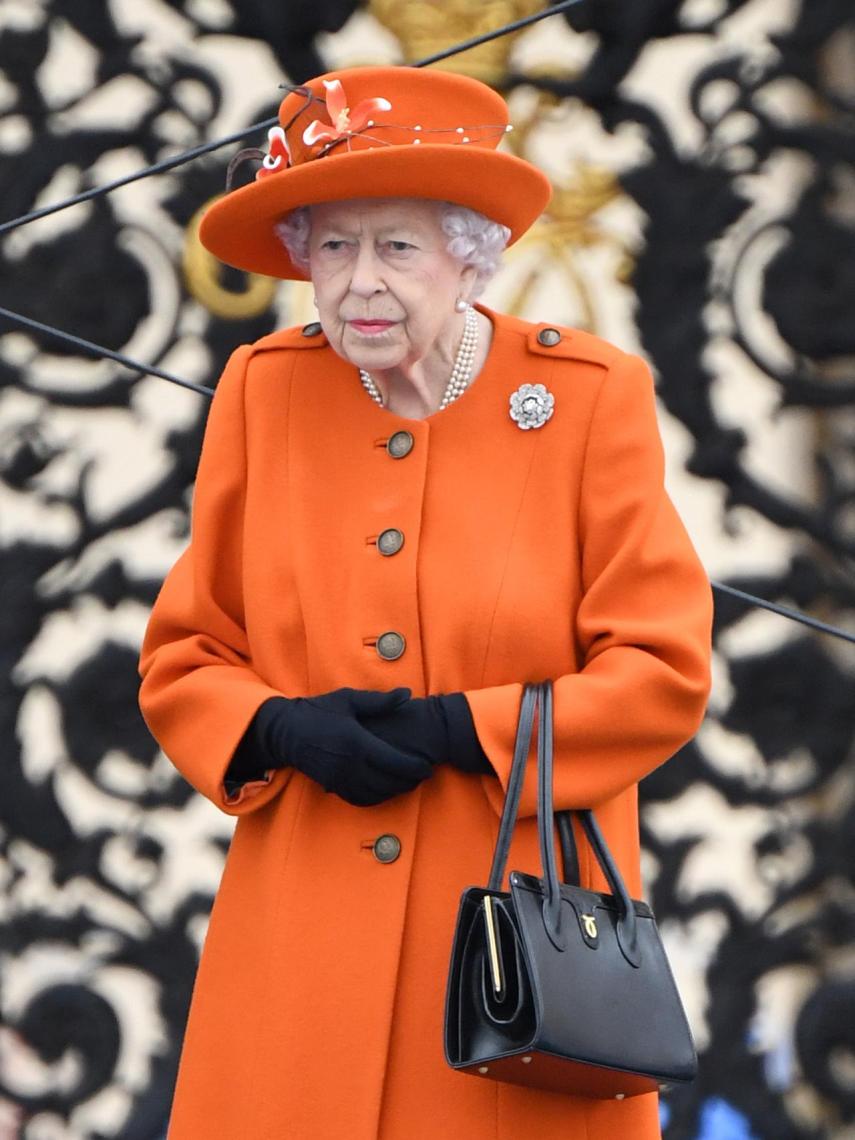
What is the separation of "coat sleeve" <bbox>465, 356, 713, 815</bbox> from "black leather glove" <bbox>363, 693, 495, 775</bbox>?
2 cm

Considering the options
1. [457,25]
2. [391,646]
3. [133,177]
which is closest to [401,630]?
[391,646]

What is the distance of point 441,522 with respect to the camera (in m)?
2.64

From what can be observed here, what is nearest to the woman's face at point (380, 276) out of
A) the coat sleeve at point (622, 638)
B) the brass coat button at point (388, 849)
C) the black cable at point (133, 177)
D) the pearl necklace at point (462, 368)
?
the pearl necklace at point (462, 368)

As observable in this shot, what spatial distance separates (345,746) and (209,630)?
1.13 feet

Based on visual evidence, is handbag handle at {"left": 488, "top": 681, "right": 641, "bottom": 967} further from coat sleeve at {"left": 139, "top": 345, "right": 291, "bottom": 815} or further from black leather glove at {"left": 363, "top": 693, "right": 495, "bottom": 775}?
coat sleeve at {"left": 139, "top": 345, "right": 291, "bottom": 815}

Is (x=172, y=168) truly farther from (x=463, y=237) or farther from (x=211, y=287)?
(x=463, y=237)

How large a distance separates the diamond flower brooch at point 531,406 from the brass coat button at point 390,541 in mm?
186

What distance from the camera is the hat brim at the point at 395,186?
8.15 ft

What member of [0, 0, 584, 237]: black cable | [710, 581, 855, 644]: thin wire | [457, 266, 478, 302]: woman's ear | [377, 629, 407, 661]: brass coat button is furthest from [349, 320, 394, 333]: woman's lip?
[710, 581, 855, 644]: thin wire

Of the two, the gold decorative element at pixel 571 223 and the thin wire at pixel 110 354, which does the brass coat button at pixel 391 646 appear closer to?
the thin wire at pixel 110 354

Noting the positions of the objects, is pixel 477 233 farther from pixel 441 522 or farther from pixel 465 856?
pixel 465 856

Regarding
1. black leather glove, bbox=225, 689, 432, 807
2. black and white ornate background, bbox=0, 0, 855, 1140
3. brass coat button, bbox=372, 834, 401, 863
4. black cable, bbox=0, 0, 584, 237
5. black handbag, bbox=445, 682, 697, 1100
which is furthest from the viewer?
black and white ornate background, bbox=0, 0, 855, 1140

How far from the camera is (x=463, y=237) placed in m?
2.58

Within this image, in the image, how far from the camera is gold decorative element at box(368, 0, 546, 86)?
12.7 feet
